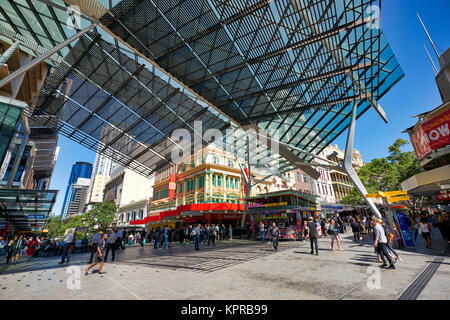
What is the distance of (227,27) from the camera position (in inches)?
458

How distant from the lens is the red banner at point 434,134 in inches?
500

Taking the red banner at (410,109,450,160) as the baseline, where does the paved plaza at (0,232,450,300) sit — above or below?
below

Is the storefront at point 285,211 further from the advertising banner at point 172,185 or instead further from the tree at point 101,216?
the tree at point 101,216

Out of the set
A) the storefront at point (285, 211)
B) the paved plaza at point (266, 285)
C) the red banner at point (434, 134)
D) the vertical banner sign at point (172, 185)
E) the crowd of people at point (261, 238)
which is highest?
the vertical banner sign at point (172, 185)

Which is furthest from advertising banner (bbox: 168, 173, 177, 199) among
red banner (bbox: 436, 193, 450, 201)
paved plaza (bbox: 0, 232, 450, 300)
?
red banner (bbox: 436, 193, 450, 201)

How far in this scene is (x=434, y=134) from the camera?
1357 cm

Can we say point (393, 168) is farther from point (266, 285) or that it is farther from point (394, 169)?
point (266, 285)

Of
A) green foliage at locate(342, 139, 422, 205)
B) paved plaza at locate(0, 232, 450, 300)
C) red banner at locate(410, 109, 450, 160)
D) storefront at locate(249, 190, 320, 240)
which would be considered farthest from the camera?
green foliage at locate(342, 139, 422, 205)

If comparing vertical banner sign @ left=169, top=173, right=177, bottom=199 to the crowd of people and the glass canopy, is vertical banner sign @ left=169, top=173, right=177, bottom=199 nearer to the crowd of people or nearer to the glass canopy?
the crowd of people

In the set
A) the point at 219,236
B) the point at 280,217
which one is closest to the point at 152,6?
the point at 280,217

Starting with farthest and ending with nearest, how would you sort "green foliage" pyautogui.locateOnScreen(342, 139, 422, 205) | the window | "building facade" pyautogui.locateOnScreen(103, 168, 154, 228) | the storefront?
"building facade" pyautogui.locateOnScreen(103, 168, 154, 228)
the window
"green foliage" pyautogui.locateOnScreen(342, 139, 422, 205)
the storefront

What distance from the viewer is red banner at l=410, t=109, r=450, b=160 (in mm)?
12695

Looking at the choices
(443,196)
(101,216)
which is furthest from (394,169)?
(101,216)

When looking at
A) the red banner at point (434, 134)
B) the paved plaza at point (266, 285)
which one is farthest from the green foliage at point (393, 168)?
the paved plaza at point (266, 285)
